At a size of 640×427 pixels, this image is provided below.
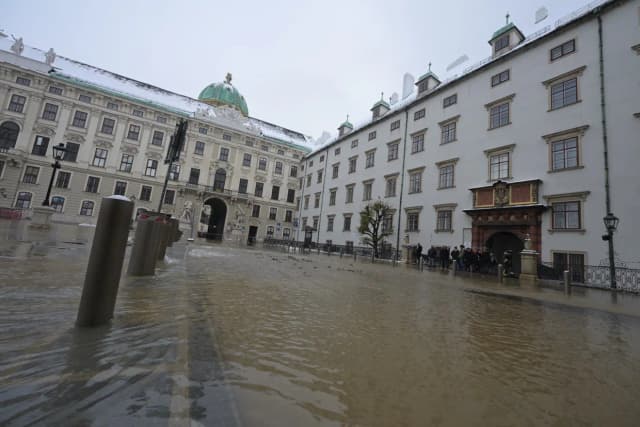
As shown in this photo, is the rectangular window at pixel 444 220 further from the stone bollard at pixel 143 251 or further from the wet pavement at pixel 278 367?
the stone bollard at pixel 143 251

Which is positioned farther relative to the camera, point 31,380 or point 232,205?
point 232,205

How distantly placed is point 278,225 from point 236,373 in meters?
40.4

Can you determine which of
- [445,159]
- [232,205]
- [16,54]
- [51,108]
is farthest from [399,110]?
[16,54]

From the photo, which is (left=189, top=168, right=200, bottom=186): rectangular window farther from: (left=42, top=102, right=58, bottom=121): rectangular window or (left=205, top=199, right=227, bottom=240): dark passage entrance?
(left=42, top=102, right=58, bottom=121): rectangular window

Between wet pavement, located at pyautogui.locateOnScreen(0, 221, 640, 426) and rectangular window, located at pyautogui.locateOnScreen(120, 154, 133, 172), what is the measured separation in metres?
38.1

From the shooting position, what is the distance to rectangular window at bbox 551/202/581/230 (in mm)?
13492

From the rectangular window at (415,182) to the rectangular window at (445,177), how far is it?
5.88ft

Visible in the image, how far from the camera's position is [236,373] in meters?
1.48

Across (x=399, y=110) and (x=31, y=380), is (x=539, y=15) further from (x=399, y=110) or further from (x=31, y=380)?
(x=31, y=380)

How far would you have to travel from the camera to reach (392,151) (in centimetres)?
2611

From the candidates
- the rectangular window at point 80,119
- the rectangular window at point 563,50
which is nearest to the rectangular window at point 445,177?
the rectangular window at point 563,50

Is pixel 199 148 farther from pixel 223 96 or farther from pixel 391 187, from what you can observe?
pixel 391 187

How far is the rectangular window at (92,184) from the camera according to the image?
107ft

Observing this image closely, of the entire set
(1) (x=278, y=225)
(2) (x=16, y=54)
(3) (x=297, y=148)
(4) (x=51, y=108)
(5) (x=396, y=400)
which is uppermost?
(2) (x=16, y=54)
